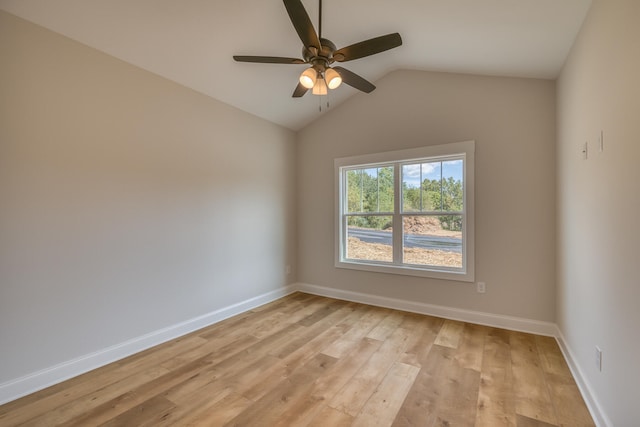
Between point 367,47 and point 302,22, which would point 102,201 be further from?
point 367,47

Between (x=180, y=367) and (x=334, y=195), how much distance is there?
281cm

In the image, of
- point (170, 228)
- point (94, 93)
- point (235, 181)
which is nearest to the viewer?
point (94, 93)

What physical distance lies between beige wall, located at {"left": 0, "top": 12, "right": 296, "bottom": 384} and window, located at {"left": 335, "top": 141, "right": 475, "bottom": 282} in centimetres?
162

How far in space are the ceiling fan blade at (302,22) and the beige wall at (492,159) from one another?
212 centimetres

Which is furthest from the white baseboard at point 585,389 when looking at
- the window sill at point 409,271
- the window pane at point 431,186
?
the window pane at point 431,186

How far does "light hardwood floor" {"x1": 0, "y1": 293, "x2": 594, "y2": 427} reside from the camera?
175 centimetres

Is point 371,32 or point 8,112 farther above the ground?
point 371,32

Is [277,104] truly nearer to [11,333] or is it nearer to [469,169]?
[469,169]

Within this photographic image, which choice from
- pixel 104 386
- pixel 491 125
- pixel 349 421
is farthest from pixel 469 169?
pixel 104 386

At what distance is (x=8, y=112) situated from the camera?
6.27 ft

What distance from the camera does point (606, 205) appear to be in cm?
163

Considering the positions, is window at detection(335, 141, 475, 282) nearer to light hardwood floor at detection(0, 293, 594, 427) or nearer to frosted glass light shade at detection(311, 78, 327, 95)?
light hardwood floor at detection(0, 293, 594, 427)

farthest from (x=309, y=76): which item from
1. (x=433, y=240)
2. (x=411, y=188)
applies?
(x=433, y=240)

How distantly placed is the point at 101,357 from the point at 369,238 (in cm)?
320
